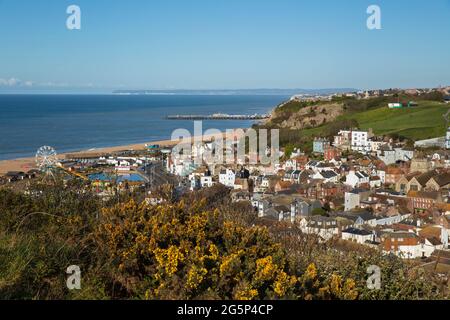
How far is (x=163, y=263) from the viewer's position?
326cm

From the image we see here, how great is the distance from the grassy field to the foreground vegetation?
36.1 meters

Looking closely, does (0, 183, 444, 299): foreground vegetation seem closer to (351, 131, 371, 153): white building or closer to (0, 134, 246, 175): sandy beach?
(0, 134, 246, 175): sandy beach

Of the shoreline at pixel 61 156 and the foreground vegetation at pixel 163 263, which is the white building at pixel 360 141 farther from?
the foreground vegetation at pixel 163 263

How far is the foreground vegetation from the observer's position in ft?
10.3


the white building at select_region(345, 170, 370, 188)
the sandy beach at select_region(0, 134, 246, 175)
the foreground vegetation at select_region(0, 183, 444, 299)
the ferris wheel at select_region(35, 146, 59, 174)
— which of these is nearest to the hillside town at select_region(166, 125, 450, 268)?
the white building at select_region(345, 170, 370, 188)

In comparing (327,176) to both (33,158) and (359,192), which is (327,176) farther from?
(33,158)

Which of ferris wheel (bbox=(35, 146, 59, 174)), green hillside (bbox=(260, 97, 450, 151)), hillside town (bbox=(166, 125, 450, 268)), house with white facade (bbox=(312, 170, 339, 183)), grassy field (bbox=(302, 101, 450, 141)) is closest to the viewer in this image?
ferris wheel (bbox=(35, 146, 59, 174))

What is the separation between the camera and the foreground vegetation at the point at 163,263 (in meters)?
3.15

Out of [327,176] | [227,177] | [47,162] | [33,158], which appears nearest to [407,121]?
[327,176]

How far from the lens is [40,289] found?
3287mm

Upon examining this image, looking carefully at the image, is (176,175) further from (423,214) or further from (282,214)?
(423,214)

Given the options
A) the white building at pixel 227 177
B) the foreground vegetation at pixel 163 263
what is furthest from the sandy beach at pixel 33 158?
the foreground vegetation at pixel 163 263

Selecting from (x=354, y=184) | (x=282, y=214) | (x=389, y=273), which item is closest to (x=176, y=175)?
(x=354, y=184)
